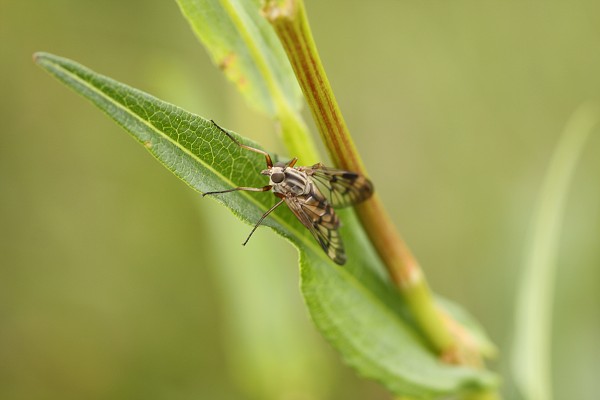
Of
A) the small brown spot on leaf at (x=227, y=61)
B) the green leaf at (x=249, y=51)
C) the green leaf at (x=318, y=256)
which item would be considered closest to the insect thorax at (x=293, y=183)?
the green leaf at (x=318, y=256)

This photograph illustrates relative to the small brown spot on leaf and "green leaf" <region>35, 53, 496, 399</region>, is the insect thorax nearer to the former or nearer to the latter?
"green leaf" <region>35, 53, 496, 399</region>

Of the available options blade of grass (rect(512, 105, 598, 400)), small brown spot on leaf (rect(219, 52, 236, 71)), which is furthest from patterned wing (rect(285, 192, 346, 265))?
blade of grass (rect(512, 105, 598, 400))

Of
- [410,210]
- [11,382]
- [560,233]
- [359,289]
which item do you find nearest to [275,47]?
[359,289]

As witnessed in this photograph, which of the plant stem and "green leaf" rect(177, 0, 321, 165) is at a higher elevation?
"green leaf" rect(177, 0, 321, 165)

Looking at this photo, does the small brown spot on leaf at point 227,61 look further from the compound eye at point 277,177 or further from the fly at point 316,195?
the compound eye at point 277,177

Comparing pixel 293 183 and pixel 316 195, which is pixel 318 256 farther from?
pixel 316 195

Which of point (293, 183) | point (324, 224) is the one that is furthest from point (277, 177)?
point (324, 224)
